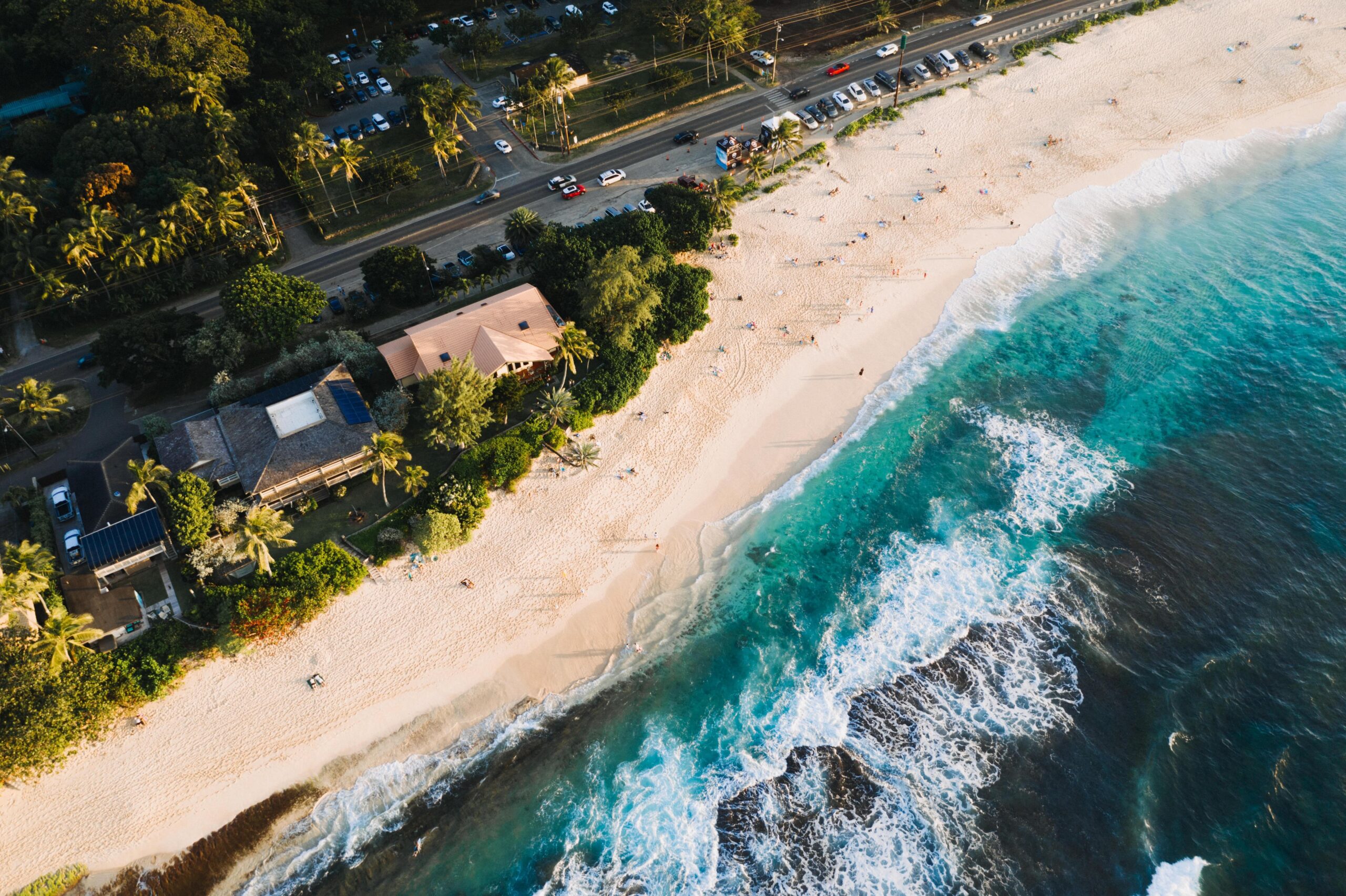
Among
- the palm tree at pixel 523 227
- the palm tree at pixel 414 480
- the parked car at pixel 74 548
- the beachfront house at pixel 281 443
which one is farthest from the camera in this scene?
the palm tree at pixel 523 227

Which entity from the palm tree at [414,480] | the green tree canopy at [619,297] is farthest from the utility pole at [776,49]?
the palm tree at [414,480]

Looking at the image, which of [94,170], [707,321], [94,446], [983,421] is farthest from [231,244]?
[983,421]

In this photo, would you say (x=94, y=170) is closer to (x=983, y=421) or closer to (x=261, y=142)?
(x=261, y=142)

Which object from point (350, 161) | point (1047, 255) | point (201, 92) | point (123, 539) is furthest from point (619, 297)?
point (201, 92)

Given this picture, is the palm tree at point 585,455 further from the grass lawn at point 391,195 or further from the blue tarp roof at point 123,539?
the grass lawn at point 391,195

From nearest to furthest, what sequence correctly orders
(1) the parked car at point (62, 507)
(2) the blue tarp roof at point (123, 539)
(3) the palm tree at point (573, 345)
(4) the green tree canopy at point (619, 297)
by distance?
(2) the blue tarp roof at point (123, 539) < (1) the parked car at point (62, 507) < (3) the palm tree at point (573, 345) < (4) the green tree canopy at point (619, 297)

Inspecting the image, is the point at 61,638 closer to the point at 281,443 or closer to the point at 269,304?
the point at 281,443

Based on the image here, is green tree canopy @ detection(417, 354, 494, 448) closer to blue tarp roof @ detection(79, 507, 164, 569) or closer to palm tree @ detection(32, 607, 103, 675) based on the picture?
blue tarp roof @ detection(79, 507, 164, 569)
